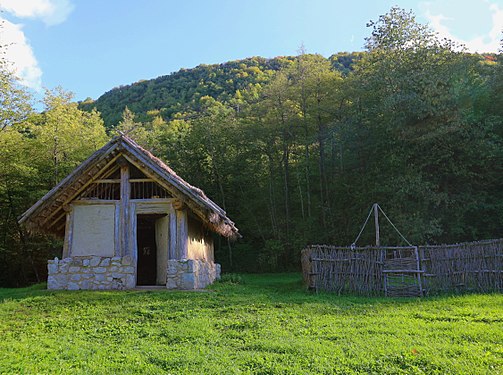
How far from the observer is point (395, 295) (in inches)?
410

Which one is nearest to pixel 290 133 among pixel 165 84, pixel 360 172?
pixel 360 172

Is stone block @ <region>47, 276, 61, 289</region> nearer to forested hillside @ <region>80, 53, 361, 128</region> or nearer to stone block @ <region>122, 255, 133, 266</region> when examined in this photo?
stone block @ <region>122, 255, 133, 266</region>

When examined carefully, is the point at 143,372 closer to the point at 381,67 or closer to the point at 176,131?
the point at 381,67

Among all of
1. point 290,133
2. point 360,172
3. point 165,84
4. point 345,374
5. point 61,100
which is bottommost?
point 345,374

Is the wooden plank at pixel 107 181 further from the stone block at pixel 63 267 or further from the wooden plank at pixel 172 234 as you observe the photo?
the stone block at pixel 63 267

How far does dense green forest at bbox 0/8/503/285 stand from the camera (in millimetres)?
17047

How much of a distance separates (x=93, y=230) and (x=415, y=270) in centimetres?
799

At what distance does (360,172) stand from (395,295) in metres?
9.82

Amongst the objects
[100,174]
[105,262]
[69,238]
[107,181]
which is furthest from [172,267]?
[100,174]

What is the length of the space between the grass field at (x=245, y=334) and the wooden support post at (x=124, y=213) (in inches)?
53.2

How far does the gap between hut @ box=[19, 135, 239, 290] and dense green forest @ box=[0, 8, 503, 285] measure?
568 cm

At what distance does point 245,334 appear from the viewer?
662 centimetres

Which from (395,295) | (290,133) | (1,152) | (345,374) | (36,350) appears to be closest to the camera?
(345,374)

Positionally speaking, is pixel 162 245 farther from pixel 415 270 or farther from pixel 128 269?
pixel 415 270
